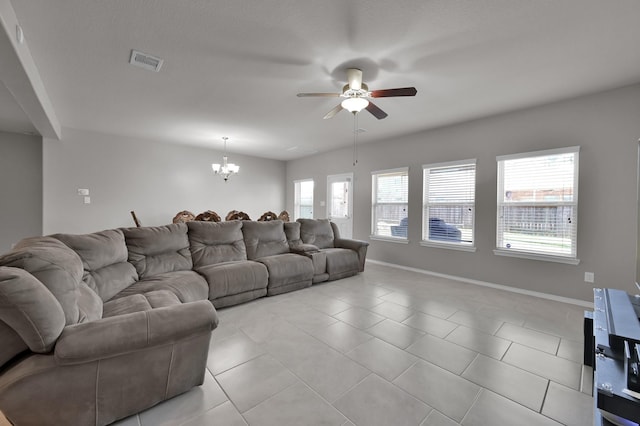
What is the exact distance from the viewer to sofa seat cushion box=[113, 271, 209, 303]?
2.45m

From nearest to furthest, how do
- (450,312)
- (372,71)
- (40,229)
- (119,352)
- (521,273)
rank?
(119,352) < (372,71) < (450,312) < (521,273) < (40,229)

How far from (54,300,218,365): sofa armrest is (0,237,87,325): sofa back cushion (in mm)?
171

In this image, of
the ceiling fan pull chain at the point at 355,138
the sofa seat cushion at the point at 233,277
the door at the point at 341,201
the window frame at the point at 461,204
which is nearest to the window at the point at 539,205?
the window frame at the point at 461,204

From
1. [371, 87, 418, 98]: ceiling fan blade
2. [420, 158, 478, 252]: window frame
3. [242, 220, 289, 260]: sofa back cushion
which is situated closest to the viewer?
[371, 87, 418, 98]: ceiling fan blade

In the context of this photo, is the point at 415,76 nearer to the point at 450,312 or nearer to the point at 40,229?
the point at 450,312

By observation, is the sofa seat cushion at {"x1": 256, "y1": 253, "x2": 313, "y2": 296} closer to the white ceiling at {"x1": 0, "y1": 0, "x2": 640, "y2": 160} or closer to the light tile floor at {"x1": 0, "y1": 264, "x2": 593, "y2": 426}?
the light tile floor at {"x1": 0, "y1": 264, "x2": 593, "y2": 426}

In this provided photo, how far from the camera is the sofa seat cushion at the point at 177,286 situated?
2445 mm

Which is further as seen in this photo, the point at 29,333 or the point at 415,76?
the point at 415,76

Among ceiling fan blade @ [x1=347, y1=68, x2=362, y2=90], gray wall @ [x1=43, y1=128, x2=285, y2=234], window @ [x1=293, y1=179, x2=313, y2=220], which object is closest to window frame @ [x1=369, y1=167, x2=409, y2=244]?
window @ [x1=293, y1=179, x2=313, y2=220]

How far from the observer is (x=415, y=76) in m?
2.98

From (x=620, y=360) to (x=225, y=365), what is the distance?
2340 millimetres

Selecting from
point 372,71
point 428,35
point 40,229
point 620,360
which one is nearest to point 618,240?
point 620,360

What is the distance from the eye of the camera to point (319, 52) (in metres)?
2.54

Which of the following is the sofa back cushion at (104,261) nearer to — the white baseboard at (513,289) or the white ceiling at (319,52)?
the white ceiling at (319,52)
